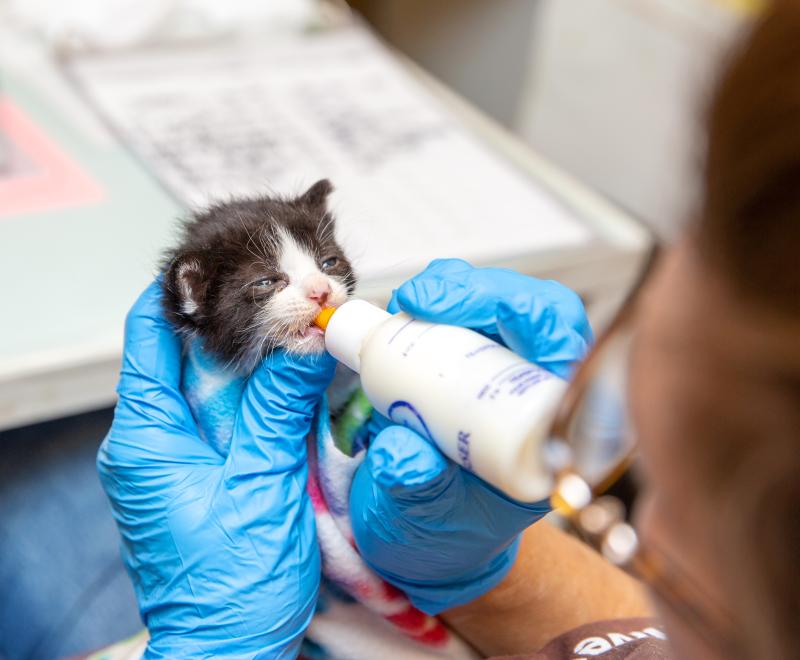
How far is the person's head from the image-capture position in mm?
296

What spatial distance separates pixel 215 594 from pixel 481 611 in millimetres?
239

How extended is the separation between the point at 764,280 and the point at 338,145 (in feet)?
3.92

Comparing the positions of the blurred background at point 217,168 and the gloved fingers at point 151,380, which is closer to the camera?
the gloved fingers at point 151,380

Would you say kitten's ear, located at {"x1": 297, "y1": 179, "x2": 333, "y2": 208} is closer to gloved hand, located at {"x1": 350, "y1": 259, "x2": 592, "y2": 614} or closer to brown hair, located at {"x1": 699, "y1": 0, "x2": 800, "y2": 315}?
gloved hand, located at {"x1": 350, "y1": 259, "x2": 592, "y2": 614}

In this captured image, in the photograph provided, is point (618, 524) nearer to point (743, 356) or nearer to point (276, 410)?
point (743, 356)

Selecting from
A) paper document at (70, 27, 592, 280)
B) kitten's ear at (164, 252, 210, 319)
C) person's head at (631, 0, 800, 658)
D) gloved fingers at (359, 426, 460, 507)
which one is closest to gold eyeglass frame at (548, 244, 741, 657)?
person's head at (631, 0, 800, 658)

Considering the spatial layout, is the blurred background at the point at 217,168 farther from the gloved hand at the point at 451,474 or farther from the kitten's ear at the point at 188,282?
the kitten's ear at the point at 188,282

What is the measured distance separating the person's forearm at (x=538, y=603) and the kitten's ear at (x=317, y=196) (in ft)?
1.16

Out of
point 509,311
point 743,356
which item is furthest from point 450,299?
point 743,356

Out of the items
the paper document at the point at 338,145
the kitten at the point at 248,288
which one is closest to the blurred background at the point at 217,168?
the paper document at the point at 338,145

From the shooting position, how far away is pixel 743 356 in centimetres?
31

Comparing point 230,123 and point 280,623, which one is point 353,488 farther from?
point 230,123

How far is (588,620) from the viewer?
75 cm

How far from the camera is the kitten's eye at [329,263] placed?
0.71 m
